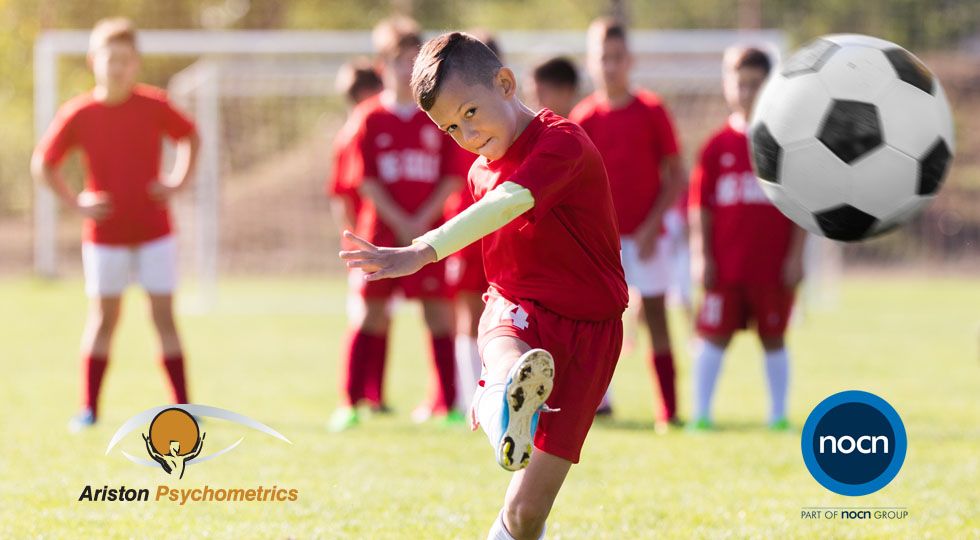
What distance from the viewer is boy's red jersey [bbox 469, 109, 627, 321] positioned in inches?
133

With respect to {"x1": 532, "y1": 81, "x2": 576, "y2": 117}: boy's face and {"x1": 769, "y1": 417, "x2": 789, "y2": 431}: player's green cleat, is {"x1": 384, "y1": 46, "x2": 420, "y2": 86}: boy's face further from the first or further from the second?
{"x1": 769, "y1": 417, "x2": 789, "y2": 431}: player's green cleat

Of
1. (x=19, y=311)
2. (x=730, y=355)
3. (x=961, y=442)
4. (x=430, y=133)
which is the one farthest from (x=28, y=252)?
(x=961, y=442)

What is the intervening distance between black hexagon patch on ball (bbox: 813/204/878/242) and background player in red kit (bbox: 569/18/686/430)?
2498mm

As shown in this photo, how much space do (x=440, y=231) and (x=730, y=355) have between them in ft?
25.7

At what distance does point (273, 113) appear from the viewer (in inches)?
823

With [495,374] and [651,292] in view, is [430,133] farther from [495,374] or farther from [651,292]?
[495,374]

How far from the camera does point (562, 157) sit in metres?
3.24

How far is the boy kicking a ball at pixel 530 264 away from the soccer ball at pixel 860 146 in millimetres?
883

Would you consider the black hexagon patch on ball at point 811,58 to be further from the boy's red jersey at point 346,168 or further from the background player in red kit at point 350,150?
the boy's red jersey at point 346,168

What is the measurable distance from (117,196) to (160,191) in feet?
0.72

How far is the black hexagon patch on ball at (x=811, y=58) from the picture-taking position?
→ 167 inches

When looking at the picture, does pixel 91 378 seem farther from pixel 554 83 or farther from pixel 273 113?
pixel 273 113

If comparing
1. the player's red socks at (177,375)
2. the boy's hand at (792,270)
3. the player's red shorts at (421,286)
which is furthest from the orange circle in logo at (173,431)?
the boy's hand at (792,270)

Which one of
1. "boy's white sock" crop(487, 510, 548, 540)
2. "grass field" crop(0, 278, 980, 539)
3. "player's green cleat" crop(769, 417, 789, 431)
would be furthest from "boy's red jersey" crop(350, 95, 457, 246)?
"boy's white sock" crop(487, 510, 548, 540)
